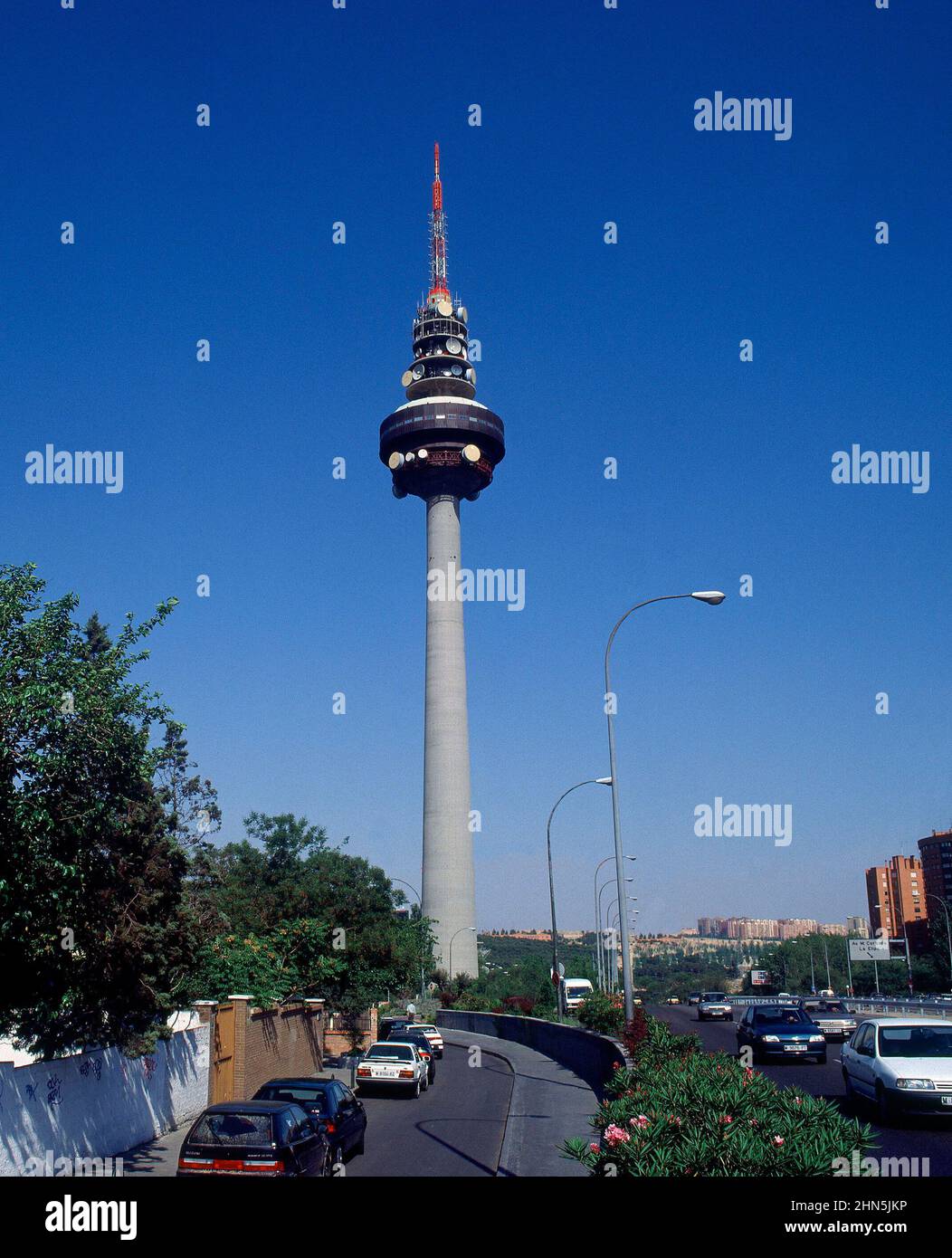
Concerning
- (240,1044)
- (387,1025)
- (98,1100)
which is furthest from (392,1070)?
(387,1025)

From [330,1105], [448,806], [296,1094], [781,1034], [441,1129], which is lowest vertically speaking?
[441,1129]

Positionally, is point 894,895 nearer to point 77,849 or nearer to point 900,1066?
point 900,1066

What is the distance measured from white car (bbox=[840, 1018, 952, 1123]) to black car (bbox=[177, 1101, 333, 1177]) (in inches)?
338

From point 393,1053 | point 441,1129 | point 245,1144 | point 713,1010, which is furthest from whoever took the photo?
point 713,1010

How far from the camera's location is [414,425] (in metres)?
93.6

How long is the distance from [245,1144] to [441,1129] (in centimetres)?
952

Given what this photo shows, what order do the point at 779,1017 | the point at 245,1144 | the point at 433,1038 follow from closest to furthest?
the point at 245,1144 → the point at 779,1017 → the point at 433,1038

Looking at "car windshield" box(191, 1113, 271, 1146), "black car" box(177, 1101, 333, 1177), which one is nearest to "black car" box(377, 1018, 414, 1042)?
"black car" box(177, 1101, 333, 1177)

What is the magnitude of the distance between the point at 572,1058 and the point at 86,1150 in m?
19.6

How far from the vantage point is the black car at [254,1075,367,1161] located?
52.9ft

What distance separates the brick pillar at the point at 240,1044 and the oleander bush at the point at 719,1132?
14.6 meters

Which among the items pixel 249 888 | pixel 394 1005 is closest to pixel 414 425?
pixel 394 1005

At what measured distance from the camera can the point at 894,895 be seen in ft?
534

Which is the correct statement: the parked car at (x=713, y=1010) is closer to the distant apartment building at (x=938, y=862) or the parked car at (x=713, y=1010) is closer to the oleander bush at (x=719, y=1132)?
the oleander bush at (x=719, y=1132)
